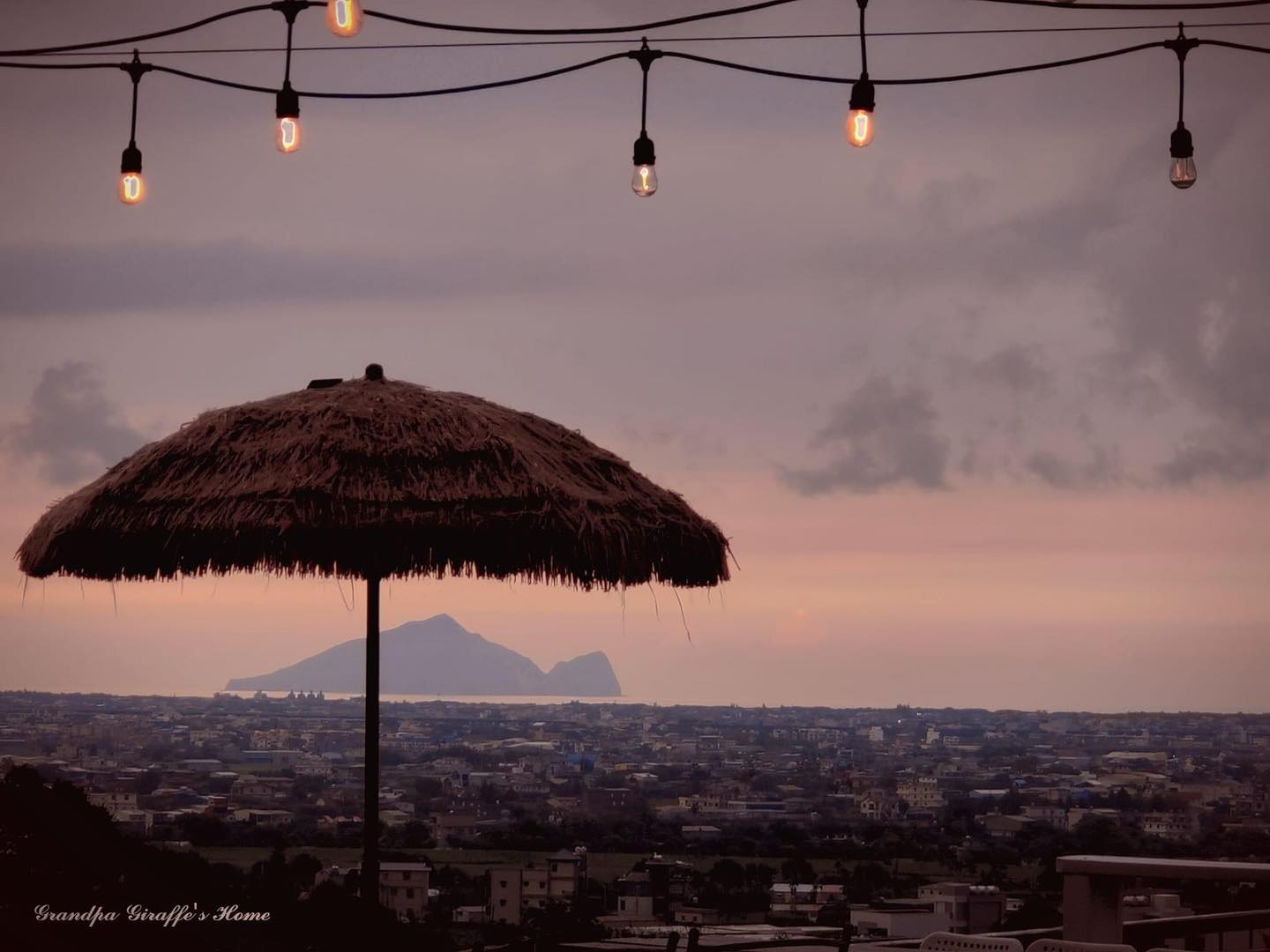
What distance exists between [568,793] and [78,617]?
3901mm

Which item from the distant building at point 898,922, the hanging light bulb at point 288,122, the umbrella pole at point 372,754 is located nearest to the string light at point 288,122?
the hanging light bulb at point 288,122

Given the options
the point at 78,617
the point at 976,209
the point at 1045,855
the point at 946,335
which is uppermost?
the point at 976,209

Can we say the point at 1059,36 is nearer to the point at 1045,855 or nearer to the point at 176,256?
the point at 1045,855

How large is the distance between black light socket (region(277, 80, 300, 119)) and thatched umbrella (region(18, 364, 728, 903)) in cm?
163

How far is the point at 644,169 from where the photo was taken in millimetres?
6691

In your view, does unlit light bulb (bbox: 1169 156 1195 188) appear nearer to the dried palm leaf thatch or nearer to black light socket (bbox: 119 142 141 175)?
the dried palm leaf thatch

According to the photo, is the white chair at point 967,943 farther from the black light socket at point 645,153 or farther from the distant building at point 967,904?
the black light socket at point 645,153

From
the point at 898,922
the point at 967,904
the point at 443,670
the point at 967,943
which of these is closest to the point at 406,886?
the point at 898,922

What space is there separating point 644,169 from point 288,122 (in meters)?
1.56

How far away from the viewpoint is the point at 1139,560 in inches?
598

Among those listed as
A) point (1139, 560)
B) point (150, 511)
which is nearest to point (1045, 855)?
point (1139, 560)

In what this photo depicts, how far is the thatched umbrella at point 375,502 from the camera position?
16.0ft

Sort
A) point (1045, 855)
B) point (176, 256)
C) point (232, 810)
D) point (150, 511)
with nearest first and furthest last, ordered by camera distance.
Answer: point (150, 511), point (232, 810), point (1045, 855), point (176, 256)

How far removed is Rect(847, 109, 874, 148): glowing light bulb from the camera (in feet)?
20.8
